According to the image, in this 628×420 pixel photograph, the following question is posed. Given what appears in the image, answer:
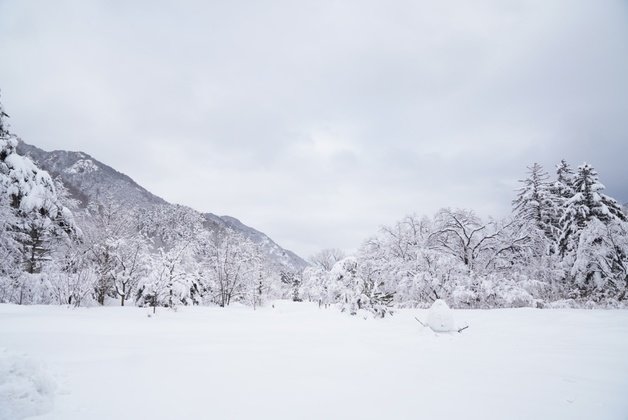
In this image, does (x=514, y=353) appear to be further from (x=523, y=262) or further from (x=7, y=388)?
(x=523, y=262)

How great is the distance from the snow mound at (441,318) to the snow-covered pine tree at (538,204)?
19742 millimetres

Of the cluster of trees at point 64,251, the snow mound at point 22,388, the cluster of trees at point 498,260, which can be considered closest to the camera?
the snow mound at point 22,388

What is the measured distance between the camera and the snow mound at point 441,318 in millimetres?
9211

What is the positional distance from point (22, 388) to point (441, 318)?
911 centimetres

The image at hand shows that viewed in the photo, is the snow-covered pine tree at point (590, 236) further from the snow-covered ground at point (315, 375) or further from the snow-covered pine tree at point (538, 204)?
the snow-covered ground at point (315, 375)

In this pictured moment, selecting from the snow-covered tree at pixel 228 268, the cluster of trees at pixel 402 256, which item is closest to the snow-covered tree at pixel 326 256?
the snow-covered tree at pixel 228 268

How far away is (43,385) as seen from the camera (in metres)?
3.82

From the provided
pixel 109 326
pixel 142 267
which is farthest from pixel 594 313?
pixel 142 267

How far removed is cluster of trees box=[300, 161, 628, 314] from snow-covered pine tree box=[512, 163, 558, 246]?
310 mm

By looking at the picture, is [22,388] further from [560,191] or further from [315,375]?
[560,191]

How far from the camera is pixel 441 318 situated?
9266 millimetres

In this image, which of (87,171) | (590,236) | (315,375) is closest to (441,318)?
(315,375)

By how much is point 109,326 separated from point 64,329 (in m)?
1.43

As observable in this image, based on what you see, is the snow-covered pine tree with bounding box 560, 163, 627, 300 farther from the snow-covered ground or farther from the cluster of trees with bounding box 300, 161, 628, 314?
the snow-covered ground
